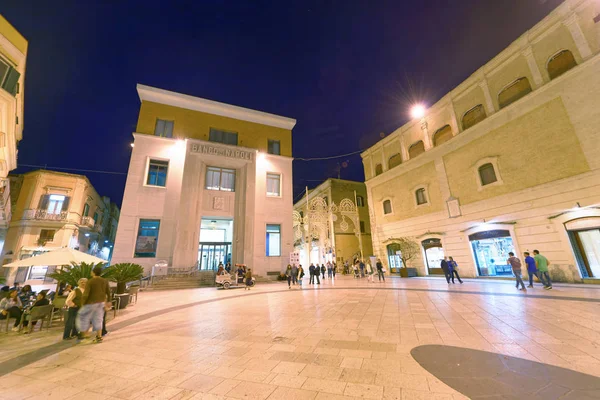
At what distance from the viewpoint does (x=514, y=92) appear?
47.4ft

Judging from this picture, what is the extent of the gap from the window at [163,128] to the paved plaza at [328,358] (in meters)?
17.5

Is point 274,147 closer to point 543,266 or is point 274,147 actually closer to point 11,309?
point 11,309

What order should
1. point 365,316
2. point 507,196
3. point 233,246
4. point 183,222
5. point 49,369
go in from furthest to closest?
point 233,246, point 183,222, point 507,196, point 365,316, point 49,369

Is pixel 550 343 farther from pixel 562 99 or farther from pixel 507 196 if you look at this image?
pixel 562 99

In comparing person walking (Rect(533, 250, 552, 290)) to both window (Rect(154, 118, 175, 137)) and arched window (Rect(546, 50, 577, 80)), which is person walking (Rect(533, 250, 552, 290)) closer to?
arched window (Rect(546, 50, 577, 80))

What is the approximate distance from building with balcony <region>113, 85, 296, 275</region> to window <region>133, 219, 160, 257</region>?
0.21 ft

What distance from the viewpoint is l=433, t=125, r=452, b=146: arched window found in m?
18.2

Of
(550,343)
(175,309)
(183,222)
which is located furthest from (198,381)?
(183,222)

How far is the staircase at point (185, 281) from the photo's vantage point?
15141 mm

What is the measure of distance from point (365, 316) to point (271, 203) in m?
15.9

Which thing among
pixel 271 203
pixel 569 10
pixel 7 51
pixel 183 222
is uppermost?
pixel 569 10

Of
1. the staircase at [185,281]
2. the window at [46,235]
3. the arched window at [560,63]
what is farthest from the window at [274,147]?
the window at [46,235]

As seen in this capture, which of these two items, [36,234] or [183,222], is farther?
[36,234]

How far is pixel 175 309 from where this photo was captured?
27.9ft
